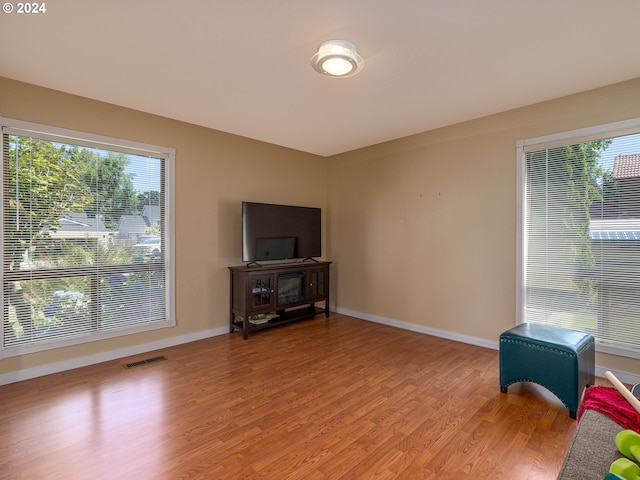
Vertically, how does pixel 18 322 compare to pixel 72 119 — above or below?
below

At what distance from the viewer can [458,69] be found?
7.92 feet

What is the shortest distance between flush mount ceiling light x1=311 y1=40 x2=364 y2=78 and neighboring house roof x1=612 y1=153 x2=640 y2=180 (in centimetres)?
241

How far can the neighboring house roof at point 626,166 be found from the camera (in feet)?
8.68

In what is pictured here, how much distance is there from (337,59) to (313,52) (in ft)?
0.69

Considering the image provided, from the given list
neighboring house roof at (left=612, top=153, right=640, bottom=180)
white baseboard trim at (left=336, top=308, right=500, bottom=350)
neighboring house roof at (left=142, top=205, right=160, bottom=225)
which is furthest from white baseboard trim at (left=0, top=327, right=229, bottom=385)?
neighboring house roof at (left=612, top=153, right=640, bottom=180)

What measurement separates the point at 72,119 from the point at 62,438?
2.66 metres

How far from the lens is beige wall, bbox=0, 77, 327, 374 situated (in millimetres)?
2801

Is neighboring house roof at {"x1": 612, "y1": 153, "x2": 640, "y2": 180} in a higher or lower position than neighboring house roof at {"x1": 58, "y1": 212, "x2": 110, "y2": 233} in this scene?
higher

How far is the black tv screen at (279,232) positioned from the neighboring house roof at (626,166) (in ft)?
11.0

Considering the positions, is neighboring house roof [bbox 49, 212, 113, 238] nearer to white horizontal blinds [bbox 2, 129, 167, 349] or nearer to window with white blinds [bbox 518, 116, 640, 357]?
white horizontal blinds [bbox 2, 129, 167, 349]

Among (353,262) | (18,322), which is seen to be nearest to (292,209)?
(353,262)

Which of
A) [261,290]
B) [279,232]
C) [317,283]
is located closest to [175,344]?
[261,290]

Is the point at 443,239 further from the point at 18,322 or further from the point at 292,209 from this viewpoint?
the point at 18,322

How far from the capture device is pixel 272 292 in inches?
160
